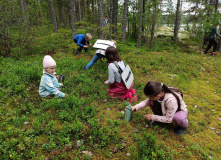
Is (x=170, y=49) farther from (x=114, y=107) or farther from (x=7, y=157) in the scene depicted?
(x=7, y=157)

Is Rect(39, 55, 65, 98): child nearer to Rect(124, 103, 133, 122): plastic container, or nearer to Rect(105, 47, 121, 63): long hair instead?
Rect(105, 47, 121, 63): long hair

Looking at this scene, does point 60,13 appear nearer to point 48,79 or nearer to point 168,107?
point 48,79

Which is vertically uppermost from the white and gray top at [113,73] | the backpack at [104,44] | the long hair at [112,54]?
the backpack at [104,44]

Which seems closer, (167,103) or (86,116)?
(167,103)

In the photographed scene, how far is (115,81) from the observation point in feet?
17.7

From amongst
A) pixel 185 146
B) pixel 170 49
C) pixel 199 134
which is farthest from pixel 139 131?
A: pixel 170 49

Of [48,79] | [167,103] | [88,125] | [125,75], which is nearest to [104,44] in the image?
[125,75]

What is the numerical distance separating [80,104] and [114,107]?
1189mm

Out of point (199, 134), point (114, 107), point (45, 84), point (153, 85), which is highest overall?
point (153, 85)

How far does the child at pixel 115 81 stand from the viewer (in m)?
5.18

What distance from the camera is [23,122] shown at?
3.96m

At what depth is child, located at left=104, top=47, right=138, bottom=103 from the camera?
17.0ft

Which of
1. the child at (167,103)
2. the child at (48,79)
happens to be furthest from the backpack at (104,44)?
the child at (167,103)

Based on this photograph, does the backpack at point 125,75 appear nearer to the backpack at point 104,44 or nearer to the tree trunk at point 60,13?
the backpack at point 104,44
